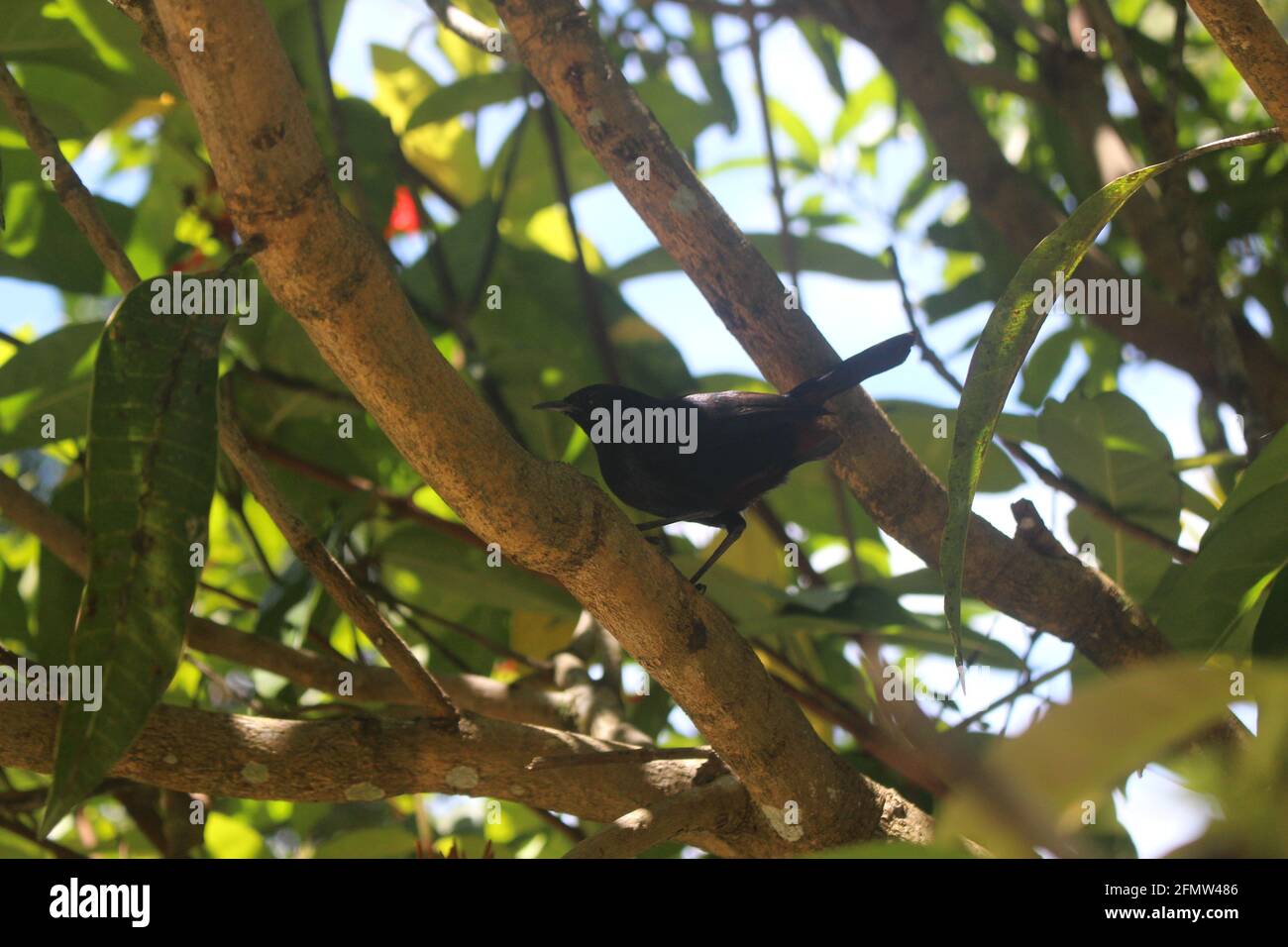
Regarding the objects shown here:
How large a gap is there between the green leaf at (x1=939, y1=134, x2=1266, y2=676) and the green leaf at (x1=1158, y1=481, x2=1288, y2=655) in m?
0.35

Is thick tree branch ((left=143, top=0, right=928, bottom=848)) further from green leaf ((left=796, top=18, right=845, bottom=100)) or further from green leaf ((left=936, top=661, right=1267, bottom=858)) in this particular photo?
green leaf ((left=796, top=18, right=845, bottom=100))

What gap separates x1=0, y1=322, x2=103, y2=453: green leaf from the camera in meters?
1.66

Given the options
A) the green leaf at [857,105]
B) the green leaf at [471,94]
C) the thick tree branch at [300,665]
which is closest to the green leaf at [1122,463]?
the thick tree branch at [300,665]

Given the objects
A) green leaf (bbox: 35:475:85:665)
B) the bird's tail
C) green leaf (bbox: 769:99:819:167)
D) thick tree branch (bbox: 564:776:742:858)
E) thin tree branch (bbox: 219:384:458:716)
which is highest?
green leaf (bbox: 769:99:819:167)

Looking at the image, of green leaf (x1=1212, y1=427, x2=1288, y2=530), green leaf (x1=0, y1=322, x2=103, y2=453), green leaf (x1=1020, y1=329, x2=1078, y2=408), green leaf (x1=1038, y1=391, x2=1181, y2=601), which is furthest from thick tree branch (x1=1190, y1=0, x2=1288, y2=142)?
green leaf (x1=1020, y1=329, x2=1078, y2=408)

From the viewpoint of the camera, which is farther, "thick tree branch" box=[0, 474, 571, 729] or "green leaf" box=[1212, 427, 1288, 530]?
"thick tree branch" box=[0, 474, 571, 729]

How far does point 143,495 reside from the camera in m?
0.83

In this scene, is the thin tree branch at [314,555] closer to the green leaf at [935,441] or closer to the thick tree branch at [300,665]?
the thick tree branch at [300,665]

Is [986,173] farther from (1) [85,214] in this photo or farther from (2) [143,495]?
(2) [143,495]

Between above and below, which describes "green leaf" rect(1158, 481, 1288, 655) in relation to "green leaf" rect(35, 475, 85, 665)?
below

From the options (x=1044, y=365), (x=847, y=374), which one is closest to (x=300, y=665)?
(x=847, y=374)
